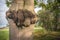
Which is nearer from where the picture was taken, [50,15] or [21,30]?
[21,30]

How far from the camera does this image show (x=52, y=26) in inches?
67.9

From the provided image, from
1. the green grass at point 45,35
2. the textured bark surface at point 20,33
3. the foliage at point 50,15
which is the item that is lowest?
the green grass at point 45,35

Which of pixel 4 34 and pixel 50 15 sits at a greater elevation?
pixel 50 15

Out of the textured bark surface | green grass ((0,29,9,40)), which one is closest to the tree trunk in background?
the textured bark surface

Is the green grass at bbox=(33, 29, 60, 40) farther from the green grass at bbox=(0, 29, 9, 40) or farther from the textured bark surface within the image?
the green grass at bbox=(0, 29, 9, 40)

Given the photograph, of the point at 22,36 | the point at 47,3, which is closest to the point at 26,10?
the point at 22,36

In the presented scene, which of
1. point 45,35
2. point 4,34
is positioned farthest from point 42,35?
point 4,34

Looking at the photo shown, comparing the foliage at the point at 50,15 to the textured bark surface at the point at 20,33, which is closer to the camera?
the textured bark surface at the point at 20,33

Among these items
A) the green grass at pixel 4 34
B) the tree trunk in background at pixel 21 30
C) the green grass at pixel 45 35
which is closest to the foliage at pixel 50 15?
the green grass at pixel 45 35

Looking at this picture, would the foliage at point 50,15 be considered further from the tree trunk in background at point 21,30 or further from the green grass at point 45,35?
the tree trunk in background at point 21,30

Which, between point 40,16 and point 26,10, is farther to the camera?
point 40,16

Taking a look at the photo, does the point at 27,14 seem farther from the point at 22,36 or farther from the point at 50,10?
the point at 50,10

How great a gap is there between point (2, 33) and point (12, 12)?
1.20 feet

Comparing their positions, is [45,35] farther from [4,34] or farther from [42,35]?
[4,34]
